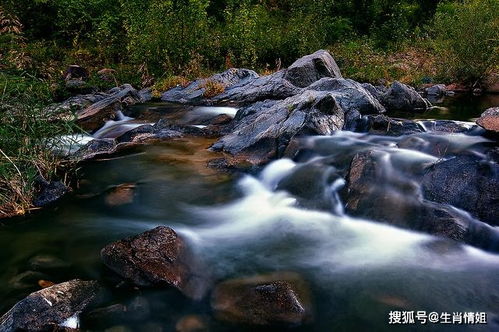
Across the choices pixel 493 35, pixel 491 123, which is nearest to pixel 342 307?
pixel 491 123

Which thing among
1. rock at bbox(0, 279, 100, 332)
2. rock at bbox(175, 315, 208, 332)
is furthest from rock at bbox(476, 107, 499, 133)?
rock at bbox(0, 279, 100, 332)

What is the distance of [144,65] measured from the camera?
14.6 meters

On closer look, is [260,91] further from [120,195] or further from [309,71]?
[120,195]

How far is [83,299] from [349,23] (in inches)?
788

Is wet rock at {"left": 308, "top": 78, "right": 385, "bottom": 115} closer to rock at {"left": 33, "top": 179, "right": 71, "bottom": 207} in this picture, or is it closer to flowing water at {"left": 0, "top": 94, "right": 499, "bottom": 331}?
flowing water at {"left": 0, "top": 94, "right": 499, "bottom": 331}

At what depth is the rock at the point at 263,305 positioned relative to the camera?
11.1ft

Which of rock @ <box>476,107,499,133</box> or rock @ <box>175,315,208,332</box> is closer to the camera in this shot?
rock @ <box>175,315,208,332</box>

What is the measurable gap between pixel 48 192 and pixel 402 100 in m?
8.29

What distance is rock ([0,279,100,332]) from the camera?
3.15 meters

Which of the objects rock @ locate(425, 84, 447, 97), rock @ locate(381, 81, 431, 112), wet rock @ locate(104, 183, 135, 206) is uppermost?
wet rock @ locate(104, 183, 135, 206)

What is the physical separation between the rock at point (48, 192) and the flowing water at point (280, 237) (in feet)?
0.47

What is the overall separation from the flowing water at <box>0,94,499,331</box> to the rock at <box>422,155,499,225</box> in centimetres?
26

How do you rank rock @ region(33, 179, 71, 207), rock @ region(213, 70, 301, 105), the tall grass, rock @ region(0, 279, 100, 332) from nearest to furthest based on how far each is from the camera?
rock @ region(0, 279, 100, 332) → the tall grass → rock @ region(33, 179, 71, 207) → rock @ region(213, 70, 301, 105)

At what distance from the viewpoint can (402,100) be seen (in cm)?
1059
